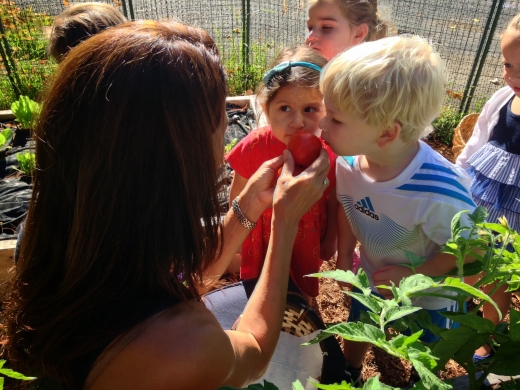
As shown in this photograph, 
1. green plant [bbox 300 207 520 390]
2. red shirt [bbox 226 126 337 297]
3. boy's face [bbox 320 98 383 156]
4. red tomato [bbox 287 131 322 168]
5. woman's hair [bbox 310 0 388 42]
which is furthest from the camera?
woman's hair [bbox 310 0 388 42]

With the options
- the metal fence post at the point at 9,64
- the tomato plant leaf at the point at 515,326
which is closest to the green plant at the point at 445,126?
the tomato plant leaf at the point at 515,326

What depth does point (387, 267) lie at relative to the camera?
5.79 ft

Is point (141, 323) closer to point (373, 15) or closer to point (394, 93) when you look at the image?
point (394, 93)

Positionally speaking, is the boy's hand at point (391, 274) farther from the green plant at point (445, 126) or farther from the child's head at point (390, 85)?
the green plant at point (445, 126)

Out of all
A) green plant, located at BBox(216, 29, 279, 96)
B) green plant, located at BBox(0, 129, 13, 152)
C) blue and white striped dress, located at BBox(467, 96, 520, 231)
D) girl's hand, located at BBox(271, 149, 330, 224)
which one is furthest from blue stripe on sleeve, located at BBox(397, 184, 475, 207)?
green plant, located at BBox(216, 29, 279, 96)

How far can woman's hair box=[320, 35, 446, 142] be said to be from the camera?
4.86 ft

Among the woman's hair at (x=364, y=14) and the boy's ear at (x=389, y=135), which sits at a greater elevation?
the woman's hair at (x=364, y=14)

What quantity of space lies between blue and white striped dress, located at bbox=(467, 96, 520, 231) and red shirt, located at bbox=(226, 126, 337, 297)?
1026mm

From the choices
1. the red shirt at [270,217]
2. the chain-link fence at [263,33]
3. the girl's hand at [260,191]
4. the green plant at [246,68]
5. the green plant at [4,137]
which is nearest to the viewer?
the girl's hand at [260,191]

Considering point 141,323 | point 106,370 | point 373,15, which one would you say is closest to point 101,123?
point 141,323

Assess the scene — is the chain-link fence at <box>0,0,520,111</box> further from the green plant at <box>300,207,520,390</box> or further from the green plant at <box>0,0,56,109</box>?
the green plant at <box>300,207,520,390</box>

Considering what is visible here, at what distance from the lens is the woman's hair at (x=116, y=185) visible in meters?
1.05

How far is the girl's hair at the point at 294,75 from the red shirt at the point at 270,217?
0.22m

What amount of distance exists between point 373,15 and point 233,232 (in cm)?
180
